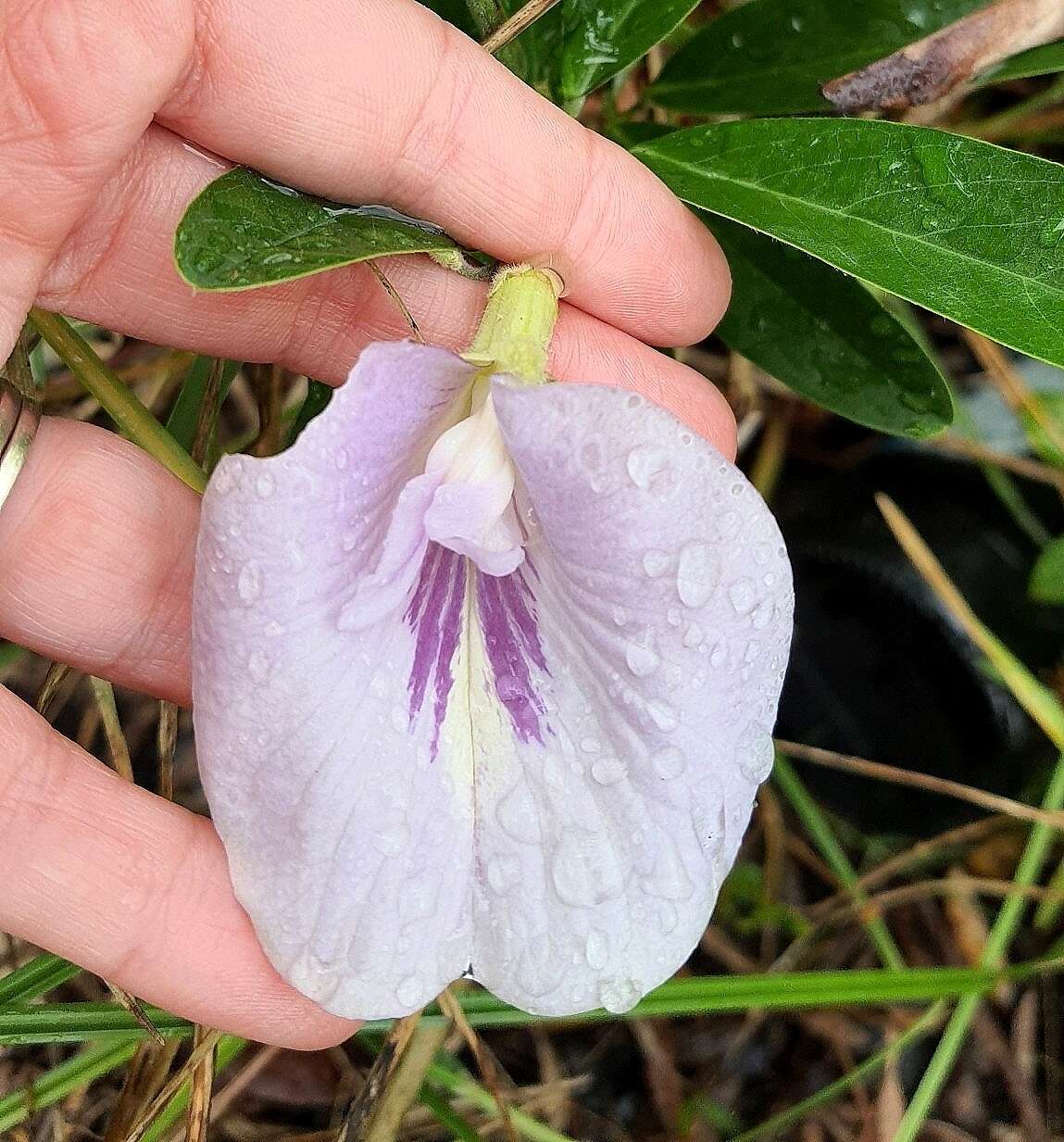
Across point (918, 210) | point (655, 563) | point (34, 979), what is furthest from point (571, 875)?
point (918, 210)

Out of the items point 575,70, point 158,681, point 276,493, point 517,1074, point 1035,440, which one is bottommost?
point 517,1074

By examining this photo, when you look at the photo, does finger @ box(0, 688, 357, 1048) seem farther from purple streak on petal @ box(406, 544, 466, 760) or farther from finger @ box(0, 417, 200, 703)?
purple streak on petal @ box(406, 544, 466, 760)

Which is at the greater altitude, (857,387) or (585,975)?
(857,387)

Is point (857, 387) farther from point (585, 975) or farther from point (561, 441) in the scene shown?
point (585, 975)

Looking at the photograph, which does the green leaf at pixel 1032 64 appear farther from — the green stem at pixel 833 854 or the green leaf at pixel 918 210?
the green stem at pixel 833 854

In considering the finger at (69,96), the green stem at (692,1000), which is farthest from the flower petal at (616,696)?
the finger at (69,96)

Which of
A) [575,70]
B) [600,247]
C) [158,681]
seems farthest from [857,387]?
[158,681]
